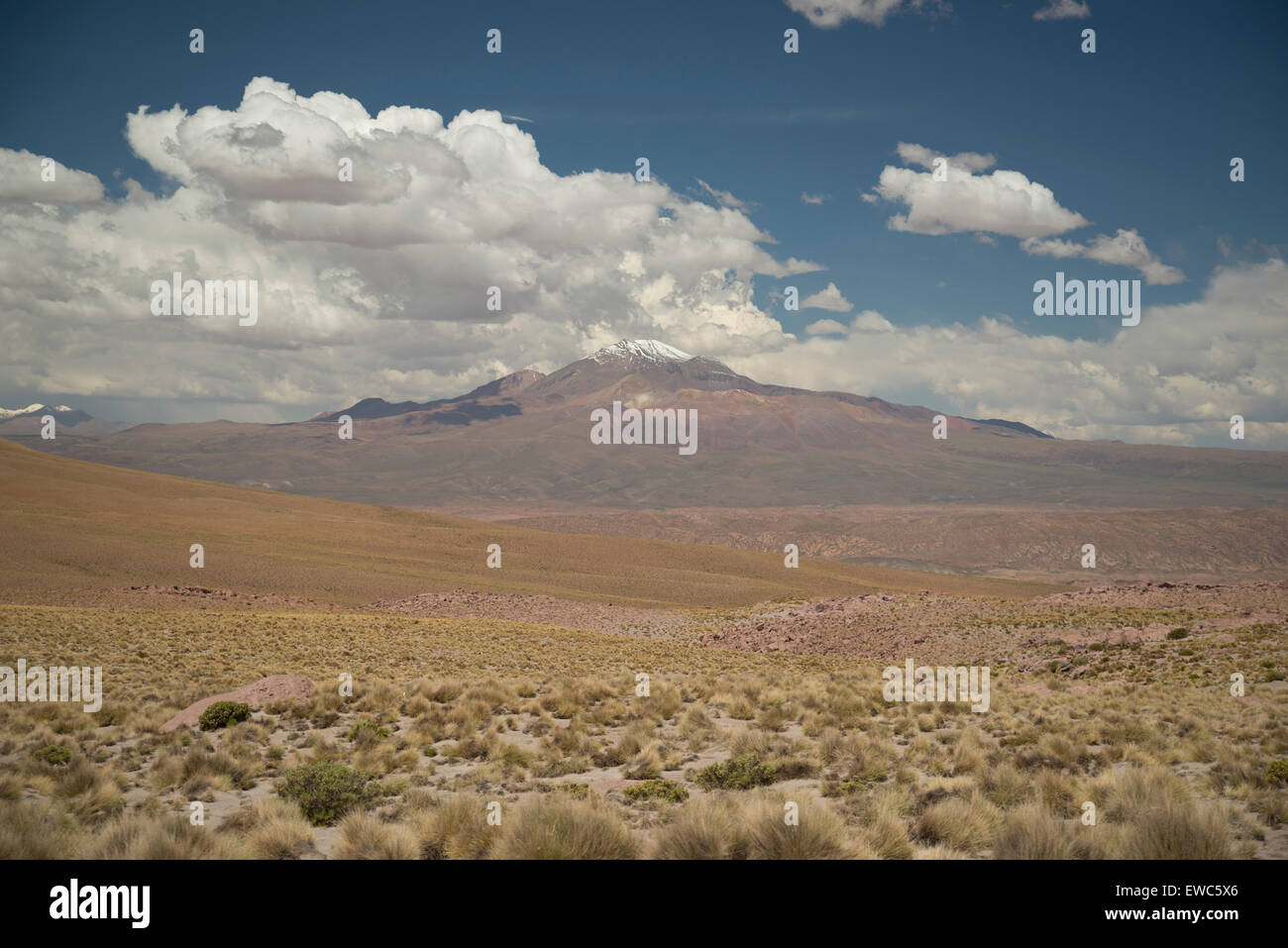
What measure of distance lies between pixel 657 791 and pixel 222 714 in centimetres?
895

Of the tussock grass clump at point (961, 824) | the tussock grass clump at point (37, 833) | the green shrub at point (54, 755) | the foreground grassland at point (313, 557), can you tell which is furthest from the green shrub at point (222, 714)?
the foreground grassland at point (313, 557)

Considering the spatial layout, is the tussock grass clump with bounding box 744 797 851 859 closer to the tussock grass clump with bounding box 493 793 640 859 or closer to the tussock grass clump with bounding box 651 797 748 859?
the tussock grass clump with bounding box 651 797 748 859

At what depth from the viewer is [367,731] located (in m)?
13.7

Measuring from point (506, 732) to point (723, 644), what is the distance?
19873 millimetres

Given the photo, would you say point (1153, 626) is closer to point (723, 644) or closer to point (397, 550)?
point (723, 644)

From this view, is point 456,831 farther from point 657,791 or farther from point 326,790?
point 657,791

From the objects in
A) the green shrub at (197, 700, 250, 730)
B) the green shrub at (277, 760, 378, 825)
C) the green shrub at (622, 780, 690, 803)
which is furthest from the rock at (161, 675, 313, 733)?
the green shrub at (622, 780, 690, 803)

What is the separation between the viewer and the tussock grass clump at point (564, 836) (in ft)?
21.8

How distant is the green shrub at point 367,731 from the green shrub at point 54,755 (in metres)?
4.09

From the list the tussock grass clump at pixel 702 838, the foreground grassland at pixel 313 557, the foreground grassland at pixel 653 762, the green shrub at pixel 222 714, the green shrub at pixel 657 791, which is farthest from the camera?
the foreground grassland at pixel 313 557

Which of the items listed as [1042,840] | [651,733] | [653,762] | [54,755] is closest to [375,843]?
[653,762]

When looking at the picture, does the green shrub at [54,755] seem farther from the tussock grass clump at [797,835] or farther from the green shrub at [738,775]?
the tussock grass clump at [797,835]
